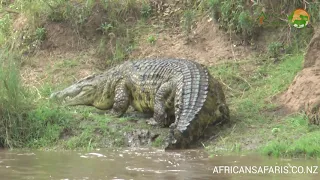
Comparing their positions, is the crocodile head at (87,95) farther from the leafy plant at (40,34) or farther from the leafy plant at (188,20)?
the leafy plant at (188,20)

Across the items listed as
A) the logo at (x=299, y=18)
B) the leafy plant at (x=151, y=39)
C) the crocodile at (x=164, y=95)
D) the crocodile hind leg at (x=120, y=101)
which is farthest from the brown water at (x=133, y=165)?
the leafy plant at (x=151, y=39)

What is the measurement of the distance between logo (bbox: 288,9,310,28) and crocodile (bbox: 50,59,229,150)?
2137mm

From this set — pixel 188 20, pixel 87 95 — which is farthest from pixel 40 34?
pixel 188 20

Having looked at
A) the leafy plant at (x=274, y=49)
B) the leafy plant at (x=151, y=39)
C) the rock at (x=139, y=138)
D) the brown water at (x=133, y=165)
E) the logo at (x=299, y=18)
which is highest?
the logo at (x=299, y=18)

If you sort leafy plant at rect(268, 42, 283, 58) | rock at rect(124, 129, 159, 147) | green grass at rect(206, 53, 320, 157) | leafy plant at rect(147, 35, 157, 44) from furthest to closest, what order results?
1. leafy plant at rect(147, 35, 157, 44)
2. leafy plant at rect(268, 42, 283, 58)
3. rock at rect(124, 129, 159, 147)
4. green grass at rect(206, 53, 320, 157)

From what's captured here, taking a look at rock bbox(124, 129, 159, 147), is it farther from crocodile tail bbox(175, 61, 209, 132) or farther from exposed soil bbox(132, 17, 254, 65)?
exposed soil bbox(132, 17, 254, 65)

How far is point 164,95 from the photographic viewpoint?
9461mm

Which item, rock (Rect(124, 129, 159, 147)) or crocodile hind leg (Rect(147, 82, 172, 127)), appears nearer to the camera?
rock (Rect(124, 129, 159, 147))

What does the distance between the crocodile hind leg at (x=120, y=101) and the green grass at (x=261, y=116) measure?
151cm

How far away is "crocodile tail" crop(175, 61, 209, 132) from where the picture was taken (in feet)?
28.8

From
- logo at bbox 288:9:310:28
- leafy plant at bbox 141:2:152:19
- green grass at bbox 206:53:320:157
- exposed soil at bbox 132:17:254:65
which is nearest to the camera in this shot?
green grass at bbox 206:53:320:157

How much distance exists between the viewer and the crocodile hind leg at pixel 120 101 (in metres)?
10.1

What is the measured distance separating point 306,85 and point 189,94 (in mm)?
1648

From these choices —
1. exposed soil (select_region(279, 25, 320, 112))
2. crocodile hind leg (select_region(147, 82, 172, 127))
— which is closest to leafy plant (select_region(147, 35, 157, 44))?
crocodile hind leg (select_region(147, 82, 172, 127))
